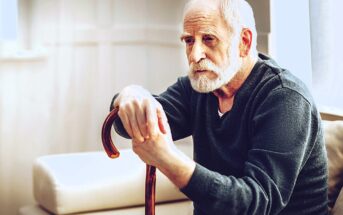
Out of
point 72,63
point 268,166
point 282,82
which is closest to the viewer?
point 268,166

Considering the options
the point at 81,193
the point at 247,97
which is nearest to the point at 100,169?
the point at 81,193

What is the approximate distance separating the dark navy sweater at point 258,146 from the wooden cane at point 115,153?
0.09m

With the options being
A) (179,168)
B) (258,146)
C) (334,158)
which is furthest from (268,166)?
(334,158)

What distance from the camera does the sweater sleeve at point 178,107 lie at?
1569mm

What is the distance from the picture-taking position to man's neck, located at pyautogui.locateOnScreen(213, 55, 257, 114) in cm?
141

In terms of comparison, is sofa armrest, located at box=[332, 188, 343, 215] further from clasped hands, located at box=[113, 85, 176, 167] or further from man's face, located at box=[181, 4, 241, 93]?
clasped hands, located at box=[113, 85, 176, 167]

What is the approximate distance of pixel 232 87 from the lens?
1432 millimetres

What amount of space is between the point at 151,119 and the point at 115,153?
103mm

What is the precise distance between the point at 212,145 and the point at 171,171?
0.44 meters

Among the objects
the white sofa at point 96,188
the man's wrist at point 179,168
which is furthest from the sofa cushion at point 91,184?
the man's wrist at point 179,168

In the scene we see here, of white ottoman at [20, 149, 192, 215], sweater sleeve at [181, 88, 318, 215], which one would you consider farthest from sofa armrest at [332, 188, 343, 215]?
white ottoman at [20, 149, 192, 215]

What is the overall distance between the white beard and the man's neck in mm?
54

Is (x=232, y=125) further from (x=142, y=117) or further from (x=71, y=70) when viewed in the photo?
(x=71, y=70)

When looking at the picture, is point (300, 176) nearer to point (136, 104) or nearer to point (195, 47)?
point (195, 47)
